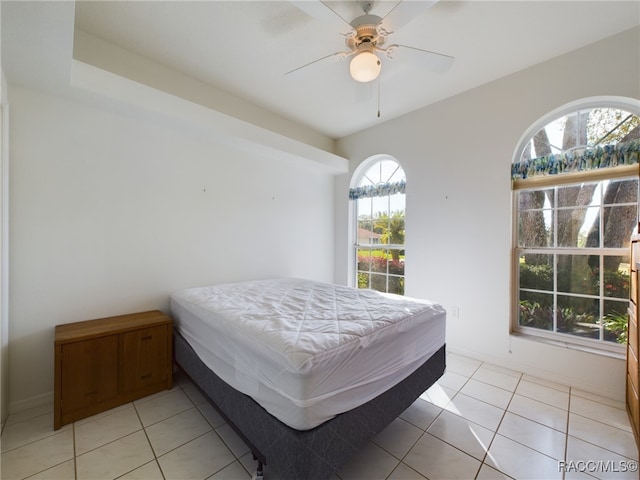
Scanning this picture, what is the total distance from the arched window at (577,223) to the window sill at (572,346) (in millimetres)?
32

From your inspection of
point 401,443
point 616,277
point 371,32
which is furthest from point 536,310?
point 371,32

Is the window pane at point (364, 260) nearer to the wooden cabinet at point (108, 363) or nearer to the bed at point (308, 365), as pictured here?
the bed at point (308, 365)

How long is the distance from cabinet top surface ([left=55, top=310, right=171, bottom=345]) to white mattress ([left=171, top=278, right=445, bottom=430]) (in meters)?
0.20

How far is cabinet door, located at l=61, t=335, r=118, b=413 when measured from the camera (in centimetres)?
172

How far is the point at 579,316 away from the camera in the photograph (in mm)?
2355

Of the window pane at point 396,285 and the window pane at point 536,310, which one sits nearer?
the window pane at point 536,310

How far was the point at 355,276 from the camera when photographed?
414 cm

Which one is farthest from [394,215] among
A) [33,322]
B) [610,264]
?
[33,322]

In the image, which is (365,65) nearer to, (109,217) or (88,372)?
(109,217)

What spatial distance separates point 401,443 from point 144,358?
6.29 feet

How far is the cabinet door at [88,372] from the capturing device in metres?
1.72

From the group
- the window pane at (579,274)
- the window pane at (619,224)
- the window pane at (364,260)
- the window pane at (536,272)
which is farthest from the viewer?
the window pane at (364,260)

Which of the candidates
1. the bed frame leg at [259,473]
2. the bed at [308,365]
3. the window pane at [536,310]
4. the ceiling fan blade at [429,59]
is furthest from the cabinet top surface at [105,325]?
the window pane at [536,310]

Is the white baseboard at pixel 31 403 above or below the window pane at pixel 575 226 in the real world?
below
